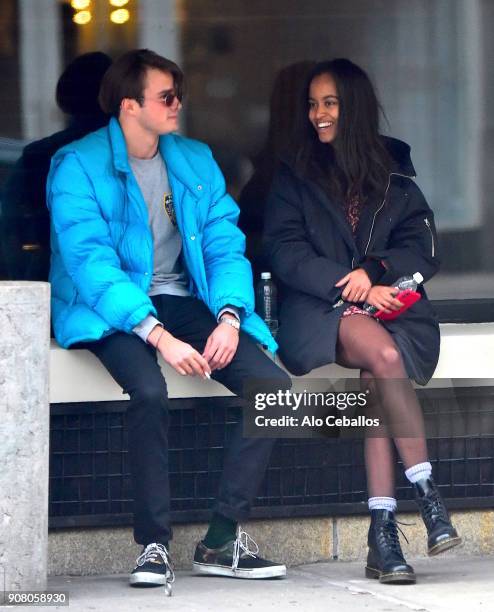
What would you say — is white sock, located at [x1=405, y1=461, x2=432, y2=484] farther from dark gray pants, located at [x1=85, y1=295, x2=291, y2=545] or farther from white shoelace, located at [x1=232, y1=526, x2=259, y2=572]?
white shoelace, located at [x1=232, y1=526, x2=259, y2=572]

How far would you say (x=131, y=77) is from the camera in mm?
5453

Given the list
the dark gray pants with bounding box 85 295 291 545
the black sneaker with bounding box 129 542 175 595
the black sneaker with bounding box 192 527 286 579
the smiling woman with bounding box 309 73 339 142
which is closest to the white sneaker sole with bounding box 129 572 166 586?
the black sneaker with bounding box 129 542 175 595

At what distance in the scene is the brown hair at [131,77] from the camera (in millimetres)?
5441

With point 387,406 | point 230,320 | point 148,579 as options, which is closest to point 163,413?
point 230,320

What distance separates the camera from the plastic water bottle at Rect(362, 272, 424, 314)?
5.47 m

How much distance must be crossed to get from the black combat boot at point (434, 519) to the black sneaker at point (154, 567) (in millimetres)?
879

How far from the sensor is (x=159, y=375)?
5.09 meters

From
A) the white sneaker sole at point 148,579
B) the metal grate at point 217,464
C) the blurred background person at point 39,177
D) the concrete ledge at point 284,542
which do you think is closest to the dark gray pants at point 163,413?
the white sneaker sole at point 148,579

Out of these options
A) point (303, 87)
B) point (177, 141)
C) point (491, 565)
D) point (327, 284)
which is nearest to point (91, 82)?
point (177, 141)

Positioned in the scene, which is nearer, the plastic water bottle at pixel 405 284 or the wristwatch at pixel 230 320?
the wristwatch at pixel 230 320

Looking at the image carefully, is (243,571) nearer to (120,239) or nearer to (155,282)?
(155,282)

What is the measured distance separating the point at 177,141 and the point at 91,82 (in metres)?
0.48

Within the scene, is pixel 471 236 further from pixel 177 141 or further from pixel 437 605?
pixel 437 605

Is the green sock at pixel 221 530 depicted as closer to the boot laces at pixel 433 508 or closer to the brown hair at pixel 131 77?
the boot laces at pixel 433 508
